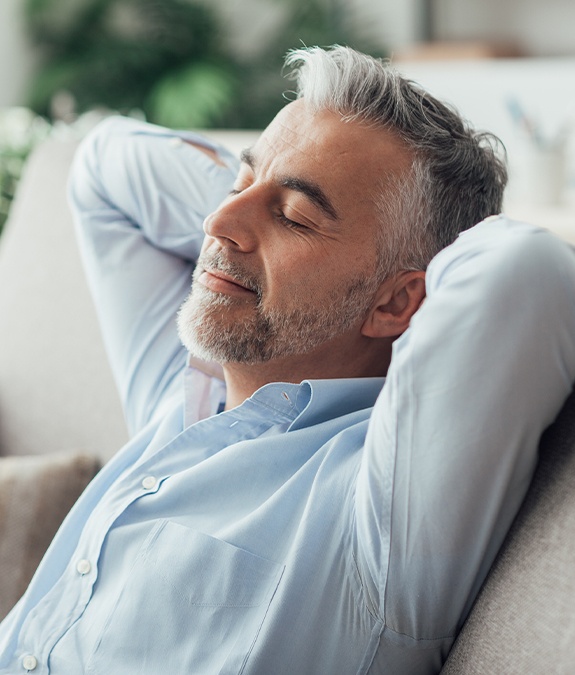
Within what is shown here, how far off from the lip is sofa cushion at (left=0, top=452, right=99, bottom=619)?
0.54 m

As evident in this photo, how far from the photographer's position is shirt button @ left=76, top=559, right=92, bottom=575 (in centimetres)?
116

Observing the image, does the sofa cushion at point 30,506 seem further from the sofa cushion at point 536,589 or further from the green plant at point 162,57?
the green plant at point 162,57

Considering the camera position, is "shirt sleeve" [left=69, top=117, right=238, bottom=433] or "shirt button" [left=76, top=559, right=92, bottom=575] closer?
"shirt button" [left=76, top=559, right=92, bottom=575]

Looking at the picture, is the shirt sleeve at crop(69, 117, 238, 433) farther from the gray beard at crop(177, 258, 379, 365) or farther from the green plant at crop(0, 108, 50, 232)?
the green plant at crop(0, 108, 50, 232)

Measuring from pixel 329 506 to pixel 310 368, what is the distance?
0.83 ft

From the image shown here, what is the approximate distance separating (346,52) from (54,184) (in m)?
0.82

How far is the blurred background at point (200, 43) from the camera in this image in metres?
4.30

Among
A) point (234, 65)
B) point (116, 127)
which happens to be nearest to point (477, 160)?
point (116, 127)

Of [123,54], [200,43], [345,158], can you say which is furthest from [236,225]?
[200,43]

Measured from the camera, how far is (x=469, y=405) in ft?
2.75

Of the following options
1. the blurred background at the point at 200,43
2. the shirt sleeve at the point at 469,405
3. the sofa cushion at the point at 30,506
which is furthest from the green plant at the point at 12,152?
the blurred background at the point at 200,43

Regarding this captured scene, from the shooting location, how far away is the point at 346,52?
4.27 feet

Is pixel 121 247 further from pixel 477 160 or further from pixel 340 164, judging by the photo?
pixel 477 160

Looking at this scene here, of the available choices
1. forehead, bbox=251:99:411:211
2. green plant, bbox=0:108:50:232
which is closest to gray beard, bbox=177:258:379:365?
forehead, bbox=251:99:411:211
